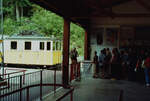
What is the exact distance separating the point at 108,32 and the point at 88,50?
1864mm

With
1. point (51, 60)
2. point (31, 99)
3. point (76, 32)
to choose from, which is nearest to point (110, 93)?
point (31, 99)

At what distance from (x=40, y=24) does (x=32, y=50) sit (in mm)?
9876

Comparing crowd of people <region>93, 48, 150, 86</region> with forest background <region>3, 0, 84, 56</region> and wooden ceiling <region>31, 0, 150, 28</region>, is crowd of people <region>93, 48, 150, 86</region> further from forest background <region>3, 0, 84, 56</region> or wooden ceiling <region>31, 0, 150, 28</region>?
forest background <region>3, 0, 84, 56</region>

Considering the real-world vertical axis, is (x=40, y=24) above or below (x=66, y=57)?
above

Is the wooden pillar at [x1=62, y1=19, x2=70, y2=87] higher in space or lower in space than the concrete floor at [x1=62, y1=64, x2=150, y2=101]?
higher

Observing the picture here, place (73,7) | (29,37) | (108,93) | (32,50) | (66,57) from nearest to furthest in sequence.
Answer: (108,93) < (66,57) < (73,7) < (32,50) < (29,37)

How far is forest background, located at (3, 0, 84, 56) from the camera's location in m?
28.9

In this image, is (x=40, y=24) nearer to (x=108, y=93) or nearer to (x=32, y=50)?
(x=32, y=50)

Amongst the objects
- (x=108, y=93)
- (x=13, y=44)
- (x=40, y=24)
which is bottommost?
(x=108, y=93)

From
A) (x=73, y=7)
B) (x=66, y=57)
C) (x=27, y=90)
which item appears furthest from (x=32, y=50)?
(x=27, y=90)

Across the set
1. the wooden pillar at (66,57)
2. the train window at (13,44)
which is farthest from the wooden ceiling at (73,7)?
the train window at (13,44)

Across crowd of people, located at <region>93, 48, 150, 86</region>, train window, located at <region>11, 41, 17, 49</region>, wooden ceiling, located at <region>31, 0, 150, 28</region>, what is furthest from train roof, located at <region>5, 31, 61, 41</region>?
wooden ceiling, located at <region>31, 0, 150, 28</region>

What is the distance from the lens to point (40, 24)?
29844 millimetres

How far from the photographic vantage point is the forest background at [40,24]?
28.9m
